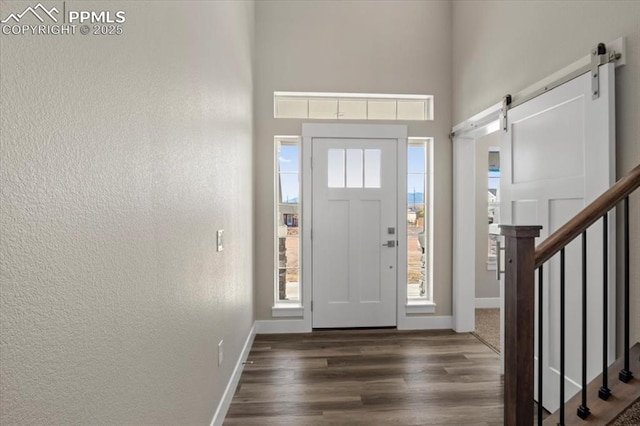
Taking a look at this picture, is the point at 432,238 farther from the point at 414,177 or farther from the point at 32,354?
the point at 32,354

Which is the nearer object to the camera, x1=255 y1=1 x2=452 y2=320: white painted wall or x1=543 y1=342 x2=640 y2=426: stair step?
x1=543 y1=342 x2=640 y2=426: stair step

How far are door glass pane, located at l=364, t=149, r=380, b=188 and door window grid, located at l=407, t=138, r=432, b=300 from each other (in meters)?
0.39

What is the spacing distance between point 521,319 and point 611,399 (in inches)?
20.8

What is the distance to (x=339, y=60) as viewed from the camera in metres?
3.48

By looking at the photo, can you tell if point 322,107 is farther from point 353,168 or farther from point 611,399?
point 611,399

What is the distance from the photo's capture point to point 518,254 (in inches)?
52.2

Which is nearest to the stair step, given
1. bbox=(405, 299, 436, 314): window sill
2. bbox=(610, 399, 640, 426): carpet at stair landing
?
bbox=(610, 399, 640, 426): carpet at stair landing

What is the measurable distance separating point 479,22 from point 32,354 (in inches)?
146

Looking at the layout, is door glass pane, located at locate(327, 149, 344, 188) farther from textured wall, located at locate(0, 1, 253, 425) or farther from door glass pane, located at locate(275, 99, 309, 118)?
textured wall, located at locate(0, 1, 253, 425)

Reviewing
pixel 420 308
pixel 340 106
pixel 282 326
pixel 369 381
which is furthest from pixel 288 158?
pixel 369 381

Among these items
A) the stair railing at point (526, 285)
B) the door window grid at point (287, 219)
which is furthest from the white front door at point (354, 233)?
the stair railing at point (526, 285)

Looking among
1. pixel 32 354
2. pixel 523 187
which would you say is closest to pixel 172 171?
pixel 32 354

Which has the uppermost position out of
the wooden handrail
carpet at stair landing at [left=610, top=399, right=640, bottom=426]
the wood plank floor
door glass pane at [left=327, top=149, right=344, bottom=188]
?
door glass pane at [left=327, top=149, right=344, bottom=188]

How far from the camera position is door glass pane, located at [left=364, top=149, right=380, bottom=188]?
3525 mm
